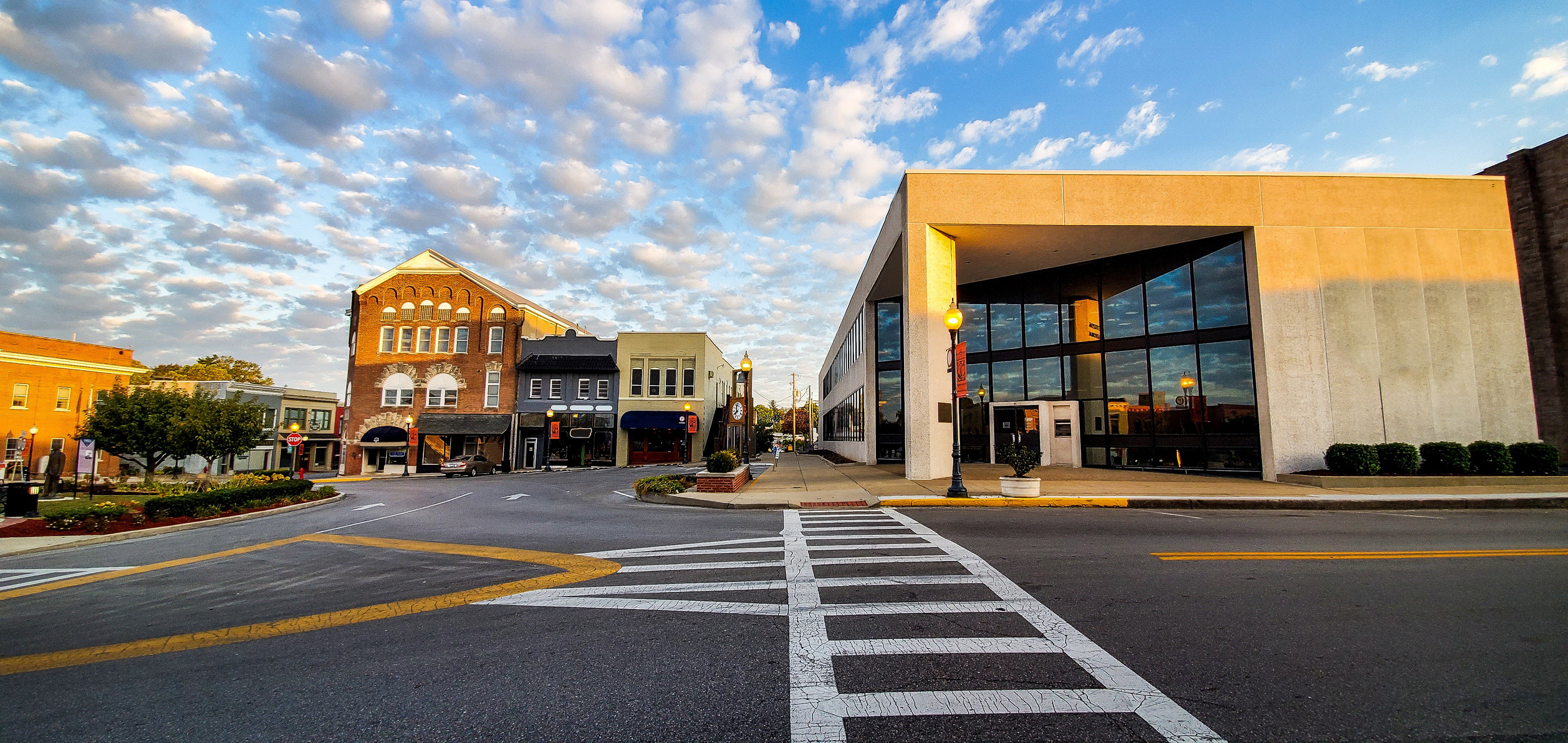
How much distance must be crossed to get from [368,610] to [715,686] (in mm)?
4013

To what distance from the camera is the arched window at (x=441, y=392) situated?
141 feet

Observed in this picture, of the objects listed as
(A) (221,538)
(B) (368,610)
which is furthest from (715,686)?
(A) (221,538)

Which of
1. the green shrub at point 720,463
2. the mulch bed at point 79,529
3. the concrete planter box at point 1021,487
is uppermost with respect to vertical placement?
the green shrub at point 720,463

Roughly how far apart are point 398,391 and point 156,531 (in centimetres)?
3333

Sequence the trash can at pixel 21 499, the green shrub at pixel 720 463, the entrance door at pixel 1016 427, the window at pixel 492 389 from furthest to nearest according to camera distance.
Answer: the window at pixel 492 389
the entrance door at pixel 1016 427
the green shrub at pixel 720 463
the trash can at pixel 21 499

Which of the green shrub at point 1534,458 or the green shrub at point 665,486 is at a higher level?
the green shrub at point 1534,458

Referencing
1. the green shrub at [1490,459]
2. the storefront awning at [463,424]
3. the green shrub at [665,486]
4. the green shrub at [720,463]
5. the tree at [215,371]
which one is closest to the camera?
the green shrub at [1490,459]

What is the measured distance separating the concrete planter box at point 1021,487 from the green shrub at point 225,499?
19.1 m

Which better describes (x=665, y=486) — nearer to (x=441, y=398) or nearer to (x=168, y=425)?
(x=168, y=425)

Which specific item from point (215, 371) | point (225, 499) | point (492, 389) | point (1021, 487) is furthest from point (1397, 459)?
point (215, 371)

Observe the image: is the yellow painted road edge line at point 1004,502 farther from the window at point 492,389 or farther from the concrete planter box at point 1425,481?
the window at point 492,389

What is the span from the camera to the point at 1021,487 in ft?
47.2

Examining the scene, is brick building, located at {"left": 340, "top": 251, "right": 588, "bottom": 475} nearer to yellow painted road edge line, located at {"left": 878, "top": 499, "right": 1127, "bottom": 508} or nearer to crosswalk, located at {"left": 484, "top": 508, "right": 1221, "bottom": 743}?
yellow painted road edge line, located at {"left": 878, "top": 499, "right": 1127, "bottom": 508}

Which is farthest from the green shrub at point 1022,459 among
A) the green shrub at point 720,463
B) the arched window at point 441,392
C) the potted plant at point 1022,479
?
the arched window at point 441,392
